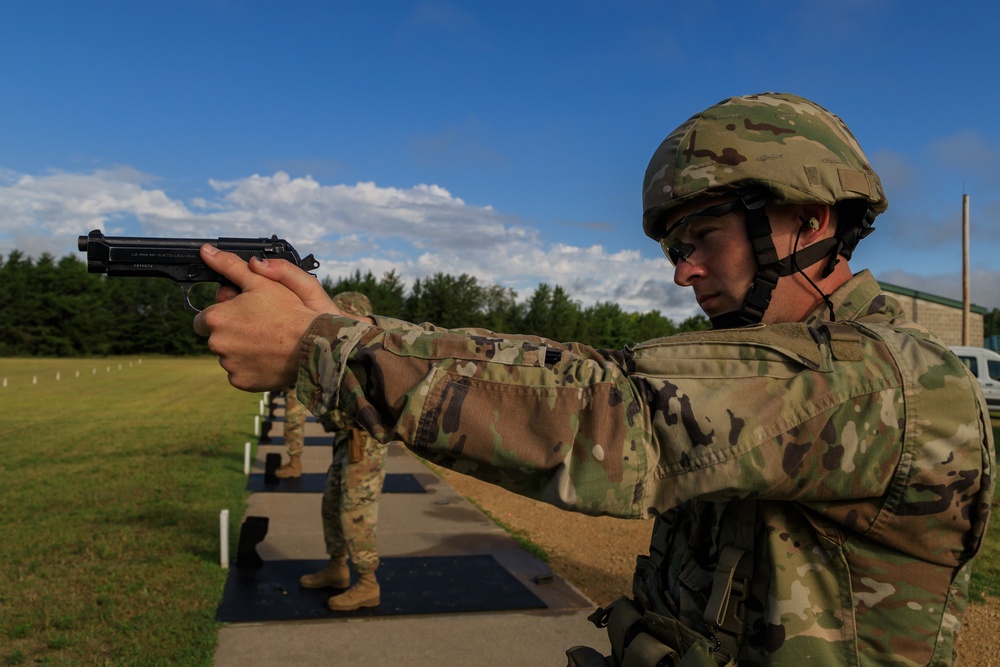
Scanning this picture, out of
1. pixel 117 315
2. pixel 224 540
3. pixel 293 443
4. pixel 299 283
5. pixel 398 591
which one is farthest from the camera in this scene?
pixel 117 315

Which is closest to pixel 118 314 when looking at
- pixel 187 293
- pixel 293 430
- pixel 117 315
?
pixel 117 315

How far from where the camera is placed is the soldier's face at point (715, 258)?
1842 millimetres

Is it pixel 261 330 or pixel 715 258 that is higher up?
pixel 715 258

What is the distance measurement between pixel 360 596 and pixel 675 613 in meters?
4.73

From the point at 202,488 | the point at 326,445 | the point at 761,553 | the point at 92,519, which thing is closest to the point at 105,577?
the point at 92,519

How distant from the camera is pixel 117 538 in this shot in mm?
8336

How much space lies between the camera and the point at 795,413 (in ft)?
4.51

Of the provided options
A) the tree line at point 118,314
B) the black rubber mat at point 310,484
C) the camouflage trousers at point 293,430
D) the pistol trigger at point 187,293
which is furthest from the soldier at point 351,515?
the tree line at point 118,314

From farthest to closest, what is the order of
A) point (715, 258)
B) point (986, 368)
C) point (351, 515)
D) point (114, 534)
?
point (986, 368) → point (114, 534) → point (351, 515) → point (715, 258)

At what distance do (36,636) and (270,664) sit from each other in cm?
186

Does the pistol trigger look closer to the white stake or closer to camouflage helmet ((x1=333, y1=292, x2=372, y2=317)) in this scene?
camouflage helmet ((x1=333, y1=292, x2=372, y2=317))

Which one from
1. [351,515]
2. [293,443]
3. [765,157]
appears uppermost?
[765,157]

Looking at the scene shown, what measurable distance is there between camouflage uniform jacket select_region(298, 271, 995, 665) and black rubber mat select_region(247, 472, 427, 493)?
9.43 metres

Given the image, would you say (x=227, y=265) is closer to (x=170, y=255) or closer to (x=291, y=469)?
(x=170, y=255)
